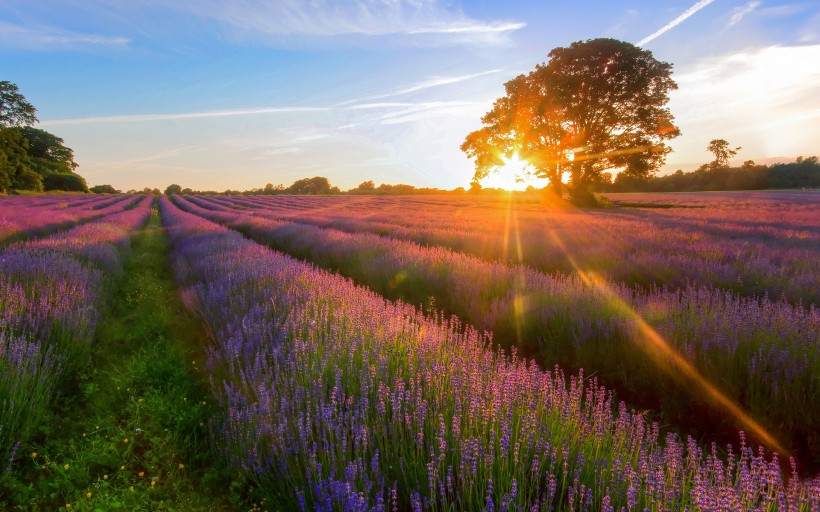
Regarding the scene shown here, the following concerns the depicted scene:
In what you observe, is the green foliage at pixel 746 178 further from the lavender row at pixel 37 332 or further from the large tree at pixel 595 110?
the lavender row at pixel 37 332

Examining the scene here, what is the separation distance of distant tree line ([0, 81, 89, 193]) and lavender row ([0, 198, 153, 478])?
134 feet

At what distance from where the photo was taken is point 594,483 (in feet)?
4.98

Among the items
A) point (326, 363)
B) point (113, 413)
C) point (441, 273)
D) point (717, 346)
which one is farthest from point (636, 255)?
point (113, 413)

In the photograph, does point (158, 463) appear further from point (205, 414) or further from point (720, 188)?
point (720, 188)

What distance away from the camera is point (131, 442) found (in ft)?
8.39

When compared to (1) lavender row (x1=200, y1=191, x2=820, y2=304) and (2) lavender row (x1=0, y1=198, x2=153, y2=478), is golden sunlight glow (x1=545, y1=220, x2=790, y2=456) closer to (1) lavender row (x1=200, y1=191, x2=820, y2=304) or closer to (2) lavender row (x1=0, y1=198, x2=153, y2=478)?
(1) lavender row (x1=200, y1=191, x2=820, y2=304)

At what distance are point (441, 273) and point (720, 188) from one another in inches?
2493

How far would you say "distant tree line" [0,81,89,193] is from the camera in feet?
125

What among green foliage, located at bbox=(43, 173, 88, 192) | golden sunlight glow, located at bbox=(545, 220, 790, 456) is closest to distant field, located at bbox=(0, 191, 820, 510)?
golden sunlight glow, located at bbox=(545, 220, 790, 456)

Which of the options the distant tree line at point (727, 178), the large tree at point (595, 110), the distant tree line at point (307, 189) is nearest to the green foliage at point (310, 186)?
the distant tree line at point (307, 189)

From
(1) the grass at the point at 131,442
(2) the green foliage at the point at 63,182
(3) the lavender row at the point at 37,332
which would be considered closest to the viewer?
(1) the grass at the point at 131,442

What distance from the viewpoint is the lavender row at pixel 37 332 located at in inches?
92.7

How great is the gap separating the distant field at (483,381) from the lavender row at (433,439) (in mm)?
14

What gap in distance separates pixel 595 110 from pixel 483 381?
24983mm
